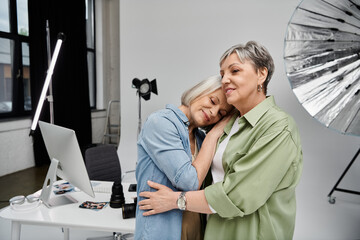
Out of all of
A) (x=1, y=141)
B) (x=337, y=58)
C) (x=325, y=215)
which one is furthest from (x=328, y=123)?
(x=1, y=141)

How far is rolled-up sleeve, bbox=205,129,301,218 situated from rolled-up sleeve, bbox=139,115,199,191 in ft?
0.35

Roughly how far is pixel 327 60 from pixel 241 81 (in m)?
1.27

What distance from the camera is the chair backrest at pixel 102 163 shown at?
7.72ft

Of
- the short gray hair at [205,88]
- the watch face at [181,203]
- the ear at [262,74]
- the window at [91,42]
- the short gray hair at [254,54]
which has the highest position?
the window at [91,42]

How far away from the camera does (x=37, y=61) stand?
178 inches

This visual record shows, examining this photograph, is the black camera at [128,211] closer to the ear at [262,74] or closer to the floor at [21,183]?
the ear at [262,74]

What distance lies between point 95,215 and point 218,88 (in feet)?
3.26

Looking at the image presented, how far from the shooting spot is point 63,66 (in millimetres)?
5191

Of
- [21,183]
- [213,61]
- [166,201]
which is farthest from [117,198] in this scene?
[21,183]

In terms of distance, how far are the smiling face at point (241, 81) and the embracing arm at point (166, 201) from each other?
1.36ft

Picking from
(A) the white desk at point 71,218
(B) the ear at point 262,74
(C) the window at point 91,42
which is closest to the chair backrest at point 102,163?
(A) the white desk at point 71,218

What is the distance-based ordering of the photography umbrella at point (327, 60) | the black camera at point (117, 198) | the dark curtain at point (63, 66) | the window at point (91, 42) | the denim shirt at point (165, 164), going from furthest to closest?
the window at point (91, 42) < the dark curtain at point (63, 66) < the photography umbrella at point (327, 60) < the black camera at point (117, 198) < the denim shirt at point (165, 164)

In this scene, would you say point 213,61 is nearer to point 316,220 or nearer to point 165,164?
point 316,220

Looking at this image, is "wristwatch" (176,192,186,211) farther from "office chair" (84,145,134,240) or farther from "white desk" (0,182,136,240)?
"office chair" (84,145,134,240)
